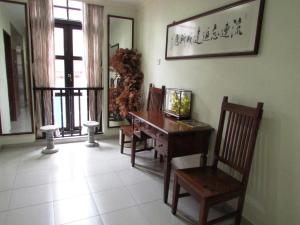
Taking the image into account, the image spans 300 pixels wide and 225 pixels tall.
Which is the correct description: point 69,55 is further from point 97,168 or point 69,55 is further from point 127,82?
point 97,168

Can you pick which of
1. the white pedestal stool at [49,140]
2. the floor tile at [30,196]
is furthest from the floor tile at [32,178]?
the white pedestal stool at [49,140]

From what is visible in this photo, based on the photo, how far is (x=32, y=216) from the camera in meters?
1.89

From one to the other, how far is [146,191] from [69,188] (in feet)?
2.83

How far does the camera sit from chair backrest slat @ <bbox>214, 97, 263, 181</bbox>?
1.63m

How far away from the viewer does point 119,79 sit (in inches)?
158

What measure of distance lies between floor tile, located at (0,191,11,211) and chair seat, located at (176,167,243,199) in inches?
65.5

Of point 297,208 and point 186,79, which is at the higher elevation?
point 186,79

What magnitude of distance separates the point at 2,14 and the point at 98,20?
1.44m

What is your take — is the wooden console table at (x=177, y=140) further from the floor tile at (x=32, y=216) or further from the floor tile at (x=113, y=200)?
the floor tile at (x=32, y=216)

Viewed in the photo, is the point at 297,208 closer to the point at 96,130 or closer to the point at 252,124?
the point at 252,124

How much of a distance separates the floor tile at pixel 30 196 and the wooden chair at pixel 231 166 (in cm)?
133

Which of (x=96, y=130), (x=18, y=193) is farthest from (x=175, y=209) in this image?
(x=96, y=130)

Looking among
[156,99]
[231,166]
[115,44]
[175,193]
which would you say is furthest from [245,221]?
[115,44]

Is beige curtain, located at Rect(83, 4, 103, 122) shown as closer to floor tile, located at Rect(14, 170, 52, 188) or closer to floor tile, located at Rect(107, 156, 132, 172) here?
floor tile, located at Rect(107, 156, 132, 172)
